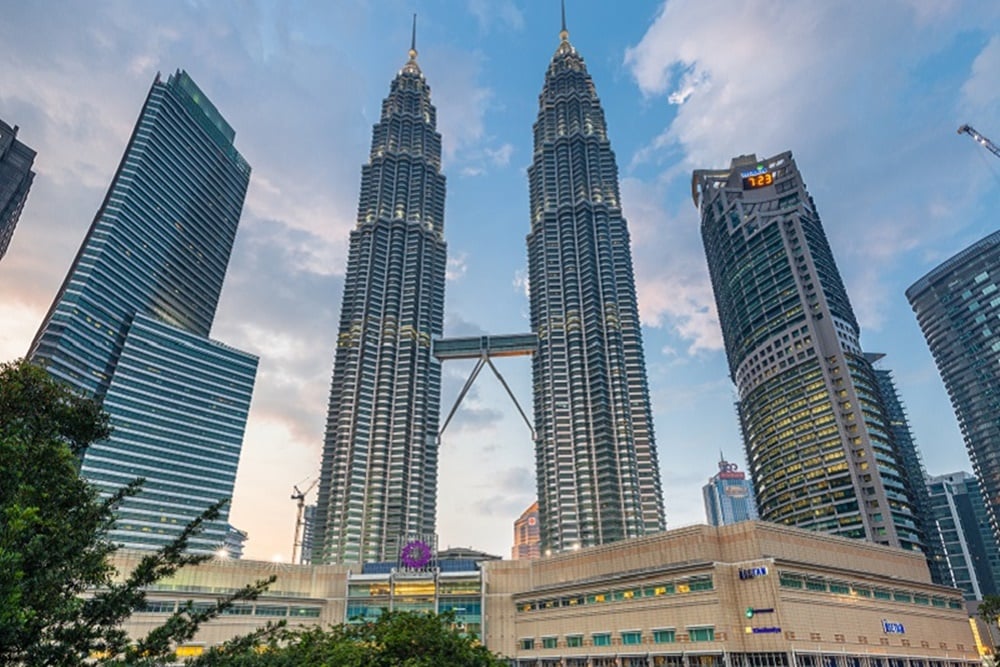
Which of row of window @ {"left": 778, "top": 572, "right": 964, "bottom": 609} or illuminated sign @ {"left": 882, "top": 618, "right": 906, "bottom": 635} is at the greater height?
row of window @ {"left": 778, "top": 572, "right": 964, "bottom": 609}

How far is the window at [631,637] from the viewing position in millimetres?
81500

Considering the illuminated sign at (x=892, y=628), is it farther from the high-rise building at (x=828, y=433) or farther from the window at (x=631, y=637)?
the high-rise building at (x=828, y=433)

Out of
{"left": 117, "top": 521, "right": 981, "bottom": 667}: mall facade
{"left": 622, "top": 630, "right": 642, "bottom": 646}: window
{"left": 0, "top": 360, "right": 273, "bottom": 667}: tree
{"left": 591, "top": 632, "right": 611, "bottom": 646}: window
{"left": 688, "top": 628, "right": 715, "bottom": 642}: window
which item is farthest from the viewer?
{"left": 591, "top": 632, "right": 611, "bottom": 646}: window

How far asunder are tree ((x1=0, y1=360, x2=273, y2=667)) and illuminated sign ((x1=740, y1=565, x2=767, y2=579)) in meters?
66.9

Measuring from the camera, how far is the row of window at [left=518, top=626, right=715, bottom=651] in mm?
74750

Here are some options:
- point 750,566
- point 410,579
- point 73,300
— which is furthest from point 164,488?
point 750,566

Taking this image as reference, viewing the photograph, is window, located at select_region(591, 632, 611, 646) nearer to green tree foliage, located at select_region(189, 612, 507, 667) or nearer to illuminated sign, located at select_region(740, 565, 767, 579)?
illuminated sign, located at select_region(740, 565, 767, 579)

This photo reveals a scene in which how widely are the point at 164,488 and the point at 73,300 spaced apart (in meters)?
65.6

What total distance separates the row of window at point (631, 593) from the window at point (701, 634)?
4.62 meters

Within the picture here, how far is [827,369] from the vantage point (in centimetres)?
18262

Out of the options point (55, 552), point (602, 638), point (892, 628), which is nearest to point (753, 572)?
point (602, 638)

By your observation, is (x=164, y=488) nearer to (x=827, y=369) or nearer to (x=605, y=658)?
(x=605, y=658)

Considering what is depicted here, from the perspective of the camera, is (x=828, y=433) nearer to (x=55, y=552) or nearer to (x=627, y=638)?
(x=627, y=638)

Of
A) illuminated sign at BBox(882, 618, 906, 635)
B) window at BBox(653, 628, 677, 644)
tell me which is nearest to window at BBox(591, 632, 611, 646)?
window at BBox(653, 628, 677, 644)
